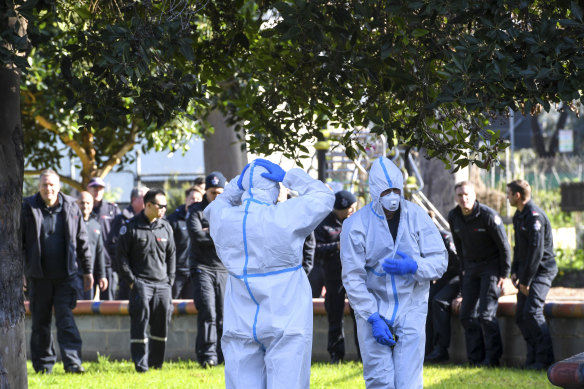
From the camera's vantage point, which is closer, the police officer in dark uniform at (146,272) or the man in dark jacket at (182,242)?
the police officer in dark uniform at (146,272)

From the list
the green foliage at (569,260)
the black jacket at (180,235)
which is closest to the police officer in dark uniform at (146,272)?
the black jacket at (180,235)

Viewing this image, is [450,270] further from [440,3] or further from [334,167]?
[334,167]

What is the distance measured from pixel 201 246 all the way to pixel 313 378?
186 centimetres

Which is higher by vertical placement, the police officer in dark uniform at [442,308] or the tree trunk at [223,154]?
the tree trunk at [223,154]

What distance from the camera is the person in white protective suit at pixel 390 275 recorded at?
6.33 m

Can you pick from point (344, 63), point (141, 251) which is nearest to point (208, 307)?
point (141, 251)

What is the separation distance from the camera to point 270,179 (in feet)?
19.6

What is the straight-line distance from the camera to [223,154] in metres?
15.9

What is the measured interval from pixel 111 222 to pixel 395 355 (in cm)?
773

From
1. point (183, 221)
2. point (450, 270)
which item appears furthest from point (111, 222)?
point (450, 270)

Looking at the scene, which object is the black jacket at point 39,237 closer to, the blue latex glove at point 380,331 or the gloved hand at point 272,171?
the gloved hand at point 272,171

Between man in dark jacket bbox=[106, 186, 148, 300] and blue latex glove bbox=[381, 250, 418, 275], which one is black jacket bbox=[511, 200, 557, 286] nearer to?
blue latex glove bbox=[381, 250, 418, 275]

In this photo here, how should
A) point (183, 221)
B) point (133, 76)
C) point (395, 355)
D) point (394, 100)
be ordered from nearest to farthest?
1. point (133, 76)
2. point (395, 355)
3. point (394, 100)
4. point (183, 221)

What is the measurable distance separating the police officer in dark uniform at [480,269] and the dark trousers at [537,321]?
311 mm
